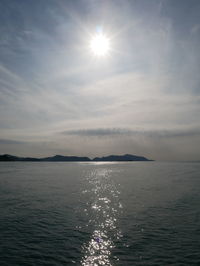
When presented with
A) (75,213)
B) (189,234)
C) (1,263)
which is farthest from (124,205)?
(1,263)

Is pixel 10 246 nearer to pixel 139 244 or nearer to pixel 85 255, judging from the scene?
pixel 85 255

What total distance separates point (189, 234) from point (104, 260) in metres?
10.6

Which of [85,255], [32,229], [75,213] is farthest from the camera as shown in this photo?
[75,213]

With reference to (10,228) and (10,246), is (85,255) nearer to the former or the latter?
(10,246)

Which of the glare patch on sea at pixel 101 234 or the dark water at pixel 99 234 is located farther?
the dark water at pixel 99 234

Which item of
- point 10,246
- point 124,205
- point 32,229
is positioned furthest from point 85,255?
point 124,205

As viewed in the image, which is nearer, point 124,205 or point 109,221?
point 109,221

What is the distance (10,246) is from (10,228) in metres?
5.15

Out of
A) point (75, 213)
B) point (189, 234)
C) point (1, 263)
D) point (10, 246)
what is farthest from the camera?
point (75, 213)

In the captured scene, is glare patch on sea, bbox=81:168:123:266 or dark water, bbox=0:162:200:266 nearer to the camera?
glare patch on sea, bbox=81:168:123:266

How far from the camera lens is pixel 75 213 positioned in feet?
99.5

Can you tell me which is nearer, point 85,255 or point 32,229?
point 85,255

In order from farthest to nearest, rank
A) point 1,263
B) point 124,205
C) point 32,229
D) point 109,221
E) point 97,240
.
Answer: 1. point 124,205
2. point 109,221
3. point 32,229
4. point 97,240
5. point 1,263

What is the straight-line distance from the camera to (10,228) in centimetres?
2348
